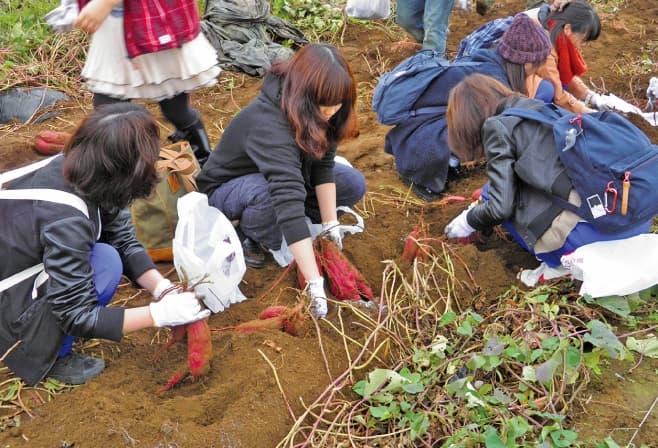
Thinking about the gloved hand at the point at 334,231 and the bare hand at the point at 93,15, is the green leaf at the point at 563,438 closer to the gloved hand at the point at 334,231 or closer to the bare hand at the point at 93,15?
the gloved hand at the point at 334,231

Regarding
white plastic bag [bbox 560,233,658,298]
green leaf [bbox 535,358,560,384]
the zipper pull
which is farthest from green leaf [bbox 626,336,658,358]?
the zipper pull

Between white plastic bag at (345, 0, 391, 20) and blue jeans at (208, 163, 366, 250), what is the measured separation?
1.89m

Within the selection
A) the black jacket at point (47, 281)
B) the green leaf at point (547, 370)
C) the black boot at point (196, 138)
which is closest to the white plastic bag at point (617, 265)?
the green leaf at point (547, 370)

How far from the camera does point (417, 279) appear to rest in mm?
2363

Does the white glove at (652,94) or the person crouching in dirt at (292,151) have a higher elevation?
the person crouching in dirt at (292,151)

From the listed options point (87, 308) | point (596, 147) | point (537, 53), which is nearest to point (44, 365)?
point (87, 308)

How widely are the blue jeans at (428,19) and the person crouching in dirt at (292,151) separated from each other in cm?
173

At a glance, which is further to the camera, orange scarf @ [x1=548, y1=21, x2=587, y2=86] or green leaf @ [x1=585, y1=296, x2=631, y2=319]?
orange scarf @ [x1=548, y1=21, x2=587, y2=86]

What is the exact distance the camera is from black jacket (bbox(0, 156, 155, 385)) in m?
1.85

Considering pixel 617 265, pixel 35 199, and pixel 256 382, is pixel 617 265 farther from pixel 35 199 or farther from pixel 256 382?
pixel 35 199

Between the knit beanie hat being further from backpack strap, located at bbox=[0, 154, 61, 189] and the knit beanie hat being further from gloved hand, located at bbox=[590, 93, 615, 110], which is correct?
backpack strap, located at bbox=[0, 154, 61, 189]

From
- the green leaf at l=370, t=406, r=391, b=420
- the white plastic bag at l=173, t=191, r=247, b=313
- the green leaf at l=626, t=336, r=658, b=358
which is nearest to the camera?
the green leaf at l=370, t=406, r=391, b=420

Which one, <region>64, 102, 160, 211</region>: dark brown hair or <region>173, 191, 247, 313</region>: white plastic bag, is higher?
<region>64, 102, 160, 211</region>: dark brown hair

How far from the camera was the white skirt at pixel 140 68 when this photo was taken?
2.67 m
